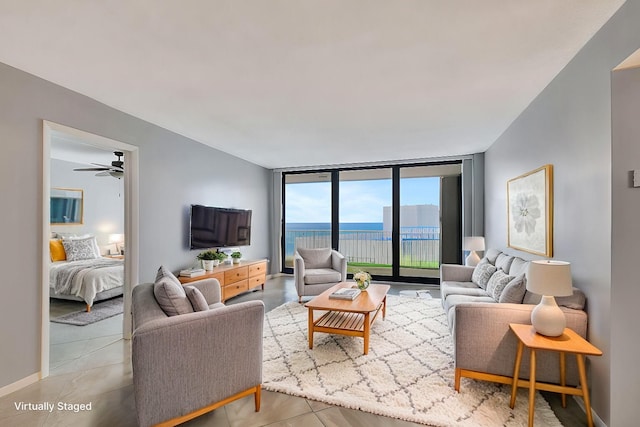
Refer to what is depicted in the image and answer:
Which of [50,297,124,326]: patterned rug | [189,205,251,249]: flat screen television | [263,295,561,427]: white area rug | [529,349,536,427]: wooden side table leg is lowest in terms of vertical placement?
[50,297,124,326]: patterned rug

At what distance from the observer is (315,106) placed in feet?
10.2

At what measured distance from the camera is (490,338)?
2.21 meters

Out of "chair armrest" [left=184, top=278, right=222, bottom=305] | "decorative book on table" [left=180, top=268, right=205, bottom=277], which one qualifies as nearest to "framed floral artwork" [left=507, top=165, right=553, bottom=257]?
"chair armrest" [left=184, top=278, right=222, bottom=305]

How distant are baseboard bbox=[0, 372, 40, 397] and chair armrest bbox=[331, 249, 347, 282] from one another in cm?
364

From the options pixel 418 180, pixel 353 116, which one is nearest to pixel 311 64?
pixel 353 116

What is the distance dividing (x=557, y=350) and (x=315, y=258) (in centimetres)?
377

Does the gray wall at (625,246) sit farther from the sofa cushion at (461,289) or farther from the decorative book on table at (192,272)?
the decorative book on table at (192,272)

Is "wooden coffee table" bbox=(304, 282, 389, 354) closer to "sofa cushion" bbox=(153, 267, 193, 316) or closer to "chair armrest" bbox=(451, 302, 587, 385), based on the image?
"chair armrest" bbox=(451, 302, 587, 385)

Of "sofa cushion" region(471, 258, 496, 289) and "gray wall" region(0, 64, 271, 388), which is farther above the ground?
"gray wall" region(0, 64, 271, 388)

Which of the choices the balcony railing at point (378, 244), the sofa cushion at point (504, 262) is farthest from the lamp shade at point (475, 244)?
the balcony railing at point (378, 244)

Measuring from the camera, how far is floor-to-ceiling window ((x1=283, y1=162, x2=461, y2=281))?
19.9 ft

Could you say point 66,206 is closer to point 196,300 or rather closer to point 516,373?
point 196,300

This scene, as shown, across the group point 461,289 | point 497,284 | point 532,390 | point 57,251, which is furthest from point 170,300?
point 57,251

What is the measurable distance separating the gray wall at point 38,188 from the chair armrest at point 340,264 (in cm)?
226
